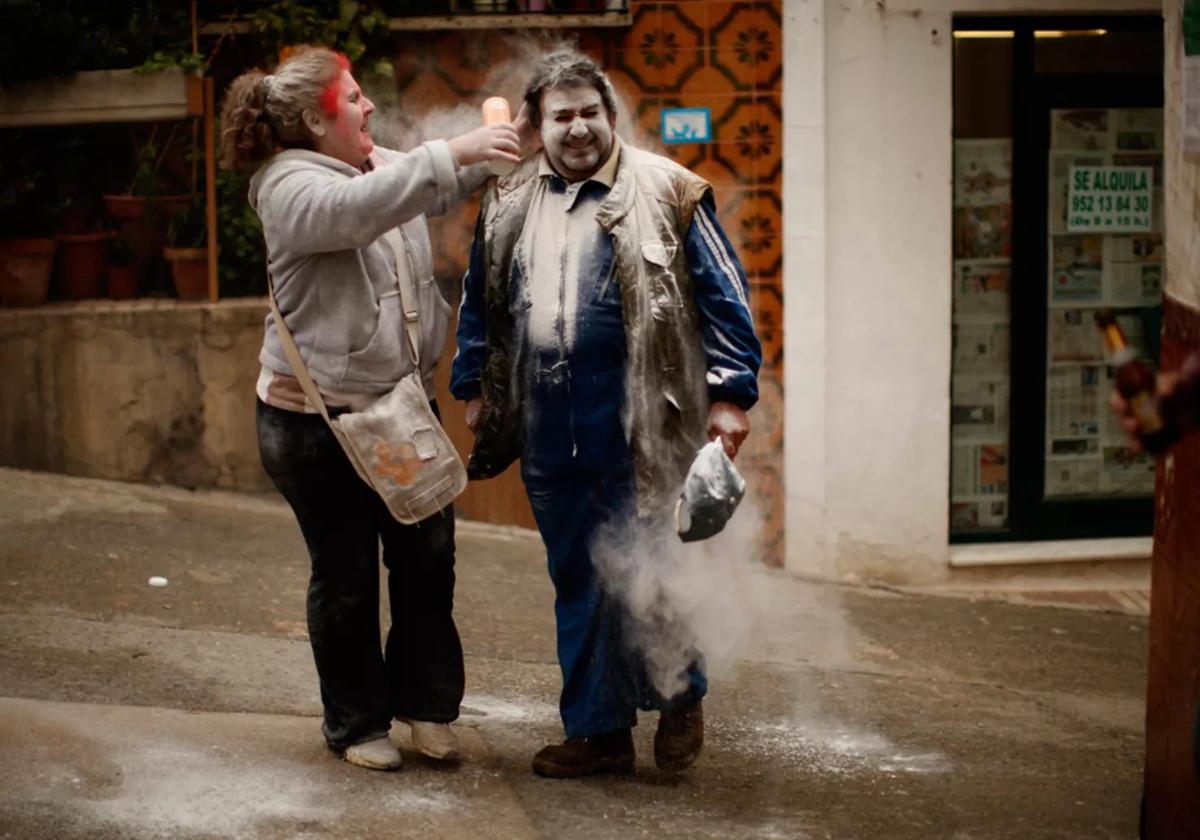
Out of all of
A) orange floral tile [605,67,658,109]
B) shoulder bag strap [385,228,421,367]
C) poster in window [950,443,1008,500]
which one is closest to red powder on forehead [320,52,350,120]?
shoulder bag strap [385,228,421,367]

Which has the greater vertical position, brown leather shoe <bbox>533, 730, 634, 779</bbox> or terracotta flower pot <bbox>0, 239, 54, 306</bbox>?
terracotta flower pot <bbox>0, 239, 54, 306</bbox>

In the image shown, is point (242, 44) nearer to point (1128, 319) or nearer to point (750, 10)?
point (750, 10)

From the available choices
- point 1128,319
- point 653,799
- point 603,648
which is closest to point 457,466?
point 603,648

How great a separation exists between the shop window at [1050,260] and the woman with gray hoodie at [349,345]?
3.97 meters

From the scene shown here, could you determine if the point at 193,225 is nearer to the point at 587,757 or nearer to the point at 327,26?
the point at 327,26

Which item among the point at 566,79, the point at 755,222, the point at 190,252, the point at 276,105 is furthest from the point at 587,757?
the point at 190,252

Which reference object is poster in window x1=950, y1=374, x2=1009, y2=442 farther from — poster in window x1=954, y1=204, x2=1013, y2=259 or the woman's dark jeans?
the woman's dark jeans

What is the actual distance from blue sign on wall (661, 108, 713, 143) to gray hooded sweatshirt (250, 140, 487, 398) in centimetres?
300

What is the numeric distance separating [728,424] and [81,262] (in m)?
4.47

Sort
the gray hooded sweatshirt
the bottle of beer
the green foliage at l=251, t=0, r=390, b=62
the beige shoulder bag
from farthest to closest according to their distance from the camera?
the green foliage at l=251, t=0, r=390, b=62, the beige shoulder bag, the gray hooded sweatshirt, the bottle of beer

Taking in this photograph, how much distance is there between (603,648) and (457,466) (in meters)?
0.66

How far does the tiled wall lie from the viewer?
7.54 meters

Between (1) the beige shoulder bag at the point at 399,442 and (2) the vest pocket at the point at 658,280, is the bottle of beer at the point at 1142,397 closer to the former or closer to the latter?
(2) the vest pocket at the point at 658,280

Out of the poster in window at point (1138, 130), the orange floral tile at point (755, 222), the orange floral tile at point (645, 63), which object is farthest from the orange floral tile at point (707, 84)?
the poster in window at point (1138, 130)
